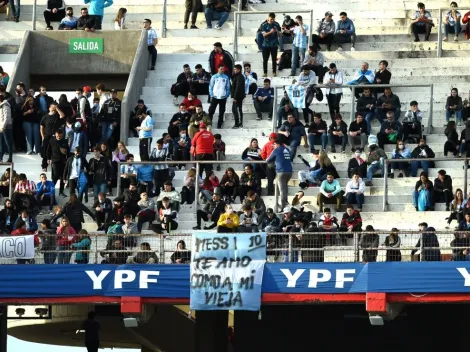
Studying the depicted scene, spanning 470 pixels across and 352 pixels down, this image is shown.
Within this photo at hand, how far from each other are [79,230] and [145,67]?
8.74 metres

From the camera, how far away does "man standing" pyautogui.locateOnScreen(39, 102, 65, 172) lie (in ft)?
143

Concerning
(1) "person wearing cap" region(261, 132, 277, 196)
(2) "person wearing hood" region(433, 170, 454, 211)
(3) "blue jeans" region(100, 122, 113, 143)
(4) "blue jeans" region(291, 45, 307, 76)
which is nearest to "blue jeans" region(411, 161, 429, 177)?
(2) "person wearing hood" region(433, 170, 454, 211)

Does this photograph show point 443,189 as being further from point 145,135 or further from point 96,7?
point 96,7

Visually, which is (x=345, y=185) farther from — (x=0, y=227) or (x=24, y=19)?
(x=24, y=19)

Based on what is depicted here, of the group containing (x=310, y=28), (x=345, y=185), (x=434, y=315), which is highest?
(x=310, y=28)

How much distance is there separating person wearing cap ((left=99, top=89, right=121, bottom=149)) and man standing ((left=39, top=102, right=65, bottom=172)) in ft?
3.12

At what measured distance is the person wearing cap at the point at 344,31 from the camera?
47.1m

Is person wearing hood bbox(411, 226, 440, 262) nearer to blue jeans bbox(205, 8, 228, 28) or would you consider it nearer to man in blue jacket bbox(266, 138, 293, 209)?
man in blue jacket bbox(266, 138, 293, 209)

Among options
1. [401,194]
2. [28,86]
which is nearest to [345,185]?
[401,194]

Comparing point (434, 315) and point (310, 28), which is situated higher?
point (310, 28)

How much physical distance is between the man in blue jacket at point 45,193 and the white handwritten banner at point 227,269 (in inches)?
237

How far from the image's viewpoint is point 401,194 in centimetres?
4122

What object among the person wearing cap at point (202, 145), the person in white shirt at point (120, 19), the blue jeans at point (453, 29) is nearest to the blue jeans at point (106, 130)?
the person wearing cap at point (202, 145)

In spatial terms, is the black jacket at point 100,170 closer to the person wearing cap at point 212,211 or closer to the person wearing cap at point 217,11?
the person wearing cap at point 212,211
